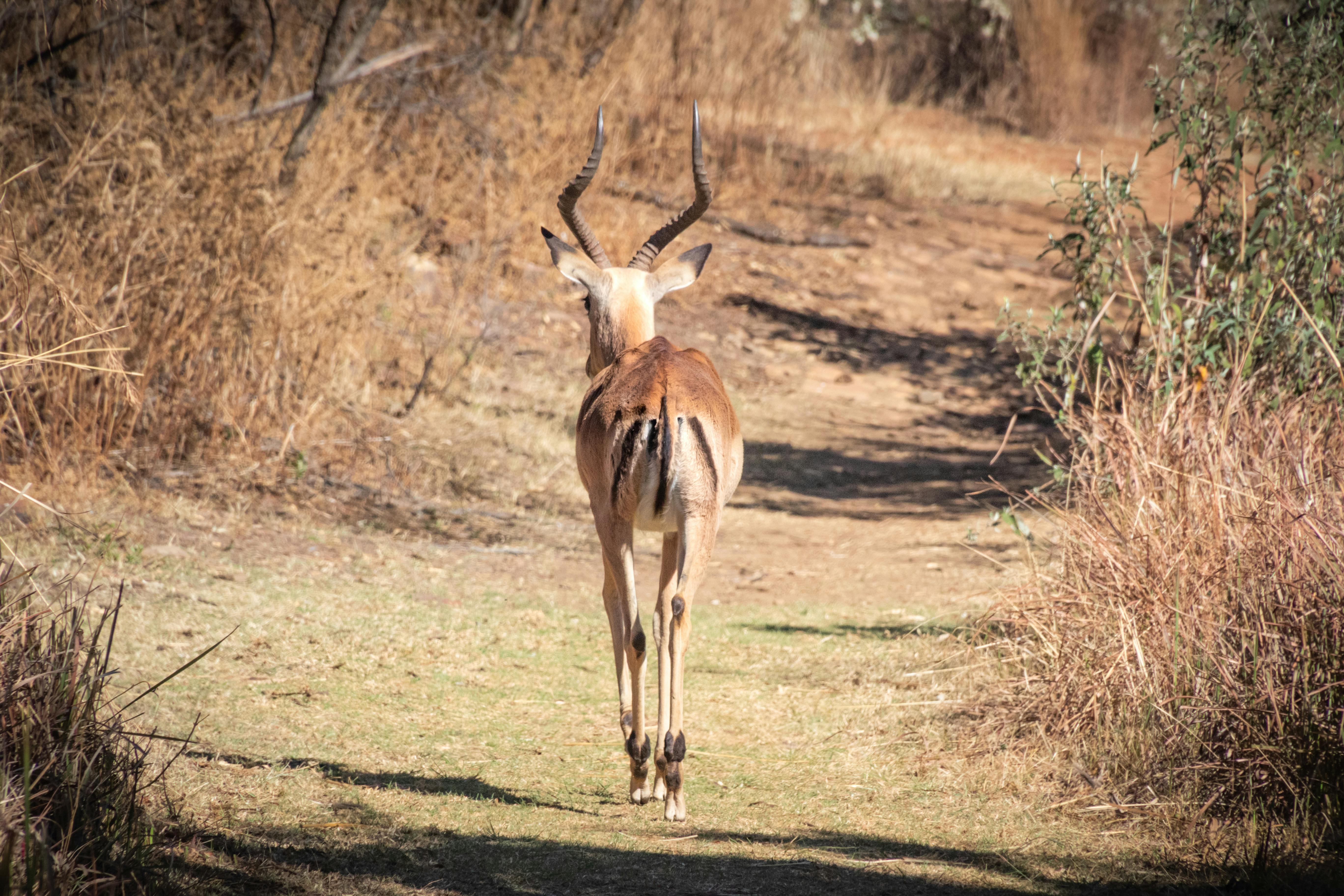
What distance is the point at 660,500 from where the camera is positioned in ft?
15.8

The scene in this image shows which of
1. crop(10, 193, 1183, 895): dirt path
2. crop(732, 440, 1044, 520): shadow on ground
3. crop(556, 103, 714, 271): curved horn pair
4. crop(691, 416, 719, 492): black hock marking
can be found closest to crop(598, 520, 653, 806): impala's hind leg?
crop(10, 193, 1183, 895): dirt path

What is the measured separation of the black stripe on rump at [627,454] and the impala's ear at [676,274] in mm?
1878

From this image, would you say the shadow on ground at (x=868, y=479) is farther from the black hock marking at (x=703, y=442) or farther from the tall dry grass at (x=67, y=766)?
the tall dry grass at (x=67, y=766)

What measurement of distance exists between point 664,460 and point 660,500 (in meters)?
0.16

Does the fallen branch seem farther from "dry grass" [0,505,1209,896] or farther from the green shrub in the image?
the green shrub

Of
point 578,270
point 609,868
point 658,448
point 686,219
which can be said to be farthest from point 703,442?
point 686,219

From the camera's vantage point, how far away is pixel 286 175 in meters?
10.1

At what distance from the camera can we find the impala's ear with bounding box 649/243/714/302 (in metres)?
6.73

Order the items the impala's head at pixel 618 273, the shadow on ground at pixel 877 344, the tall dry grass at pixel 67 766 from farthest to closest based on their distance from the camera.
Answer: the shadow on ground at pixel 877 344 < the impala's head at pixel 618 273 < the tall dry grass at pixel 67 766

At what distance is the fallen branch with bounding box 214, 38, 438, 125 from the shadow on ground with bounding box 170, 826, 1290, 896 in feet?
22.5

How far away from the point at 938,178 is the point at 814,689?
655 inches

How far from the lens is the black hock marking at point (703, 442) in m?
4.87

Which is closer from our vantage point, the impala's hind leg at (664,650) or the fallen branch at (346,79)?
the impala's hind leg at (664,650)

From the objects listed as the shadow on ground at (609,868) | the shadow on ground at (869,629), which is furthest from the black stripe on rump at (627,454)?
the shadow on ground at (869,629)
